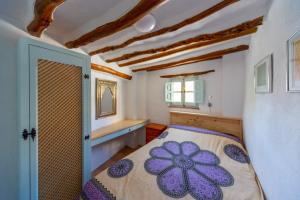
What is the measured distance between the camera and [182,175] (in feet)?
4.83

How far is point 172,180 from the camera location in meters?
1.38

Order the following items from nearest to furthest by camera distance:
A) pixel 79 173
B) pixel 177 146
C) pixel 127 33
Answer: pixel 79 173 < pixel 127 33 < pixel 177 146

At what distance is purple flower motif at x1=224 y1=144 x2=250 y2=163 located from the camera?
1.79 metres

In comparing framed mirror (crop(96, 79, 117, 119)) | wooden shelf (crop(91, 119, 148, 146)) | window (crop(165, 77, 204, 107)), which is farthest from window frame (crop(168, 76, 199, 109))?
framed mirror (crop(96, 79, 117, 119))

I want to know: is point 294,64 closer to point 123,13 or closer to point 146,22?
point 146,22

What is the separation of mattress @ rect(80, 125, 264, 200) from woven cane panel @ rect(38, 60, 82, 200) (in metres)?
0.33

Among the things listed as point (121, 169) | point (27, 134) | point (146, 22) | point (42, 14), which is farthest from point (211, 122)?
point (42, 14)

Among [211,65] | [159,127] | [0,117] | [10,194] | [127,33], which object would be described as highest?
[127,33]

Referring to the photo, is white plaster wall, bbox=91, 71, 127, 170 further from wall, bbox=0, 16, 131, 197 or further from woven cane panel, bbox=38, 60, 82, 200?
wall, bbox=0, 16, 131, 197

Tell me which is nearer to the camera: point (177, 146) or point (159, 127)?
point (177, 146)

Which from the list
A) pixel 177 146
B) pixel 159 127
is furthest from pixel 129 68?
pixel 177 146

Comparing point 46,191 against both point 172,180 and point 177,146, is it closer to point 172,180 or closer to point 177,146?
point 172,180

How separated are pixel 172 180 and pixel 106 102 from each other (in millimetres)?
2120

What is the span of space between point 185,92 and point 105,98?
72.6 inches
